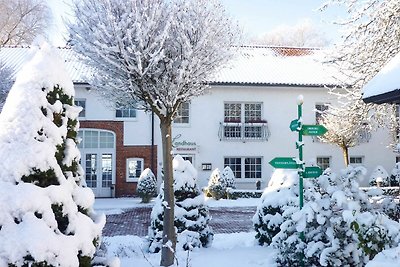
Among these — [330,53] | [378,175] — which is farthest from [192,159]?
[330,53]

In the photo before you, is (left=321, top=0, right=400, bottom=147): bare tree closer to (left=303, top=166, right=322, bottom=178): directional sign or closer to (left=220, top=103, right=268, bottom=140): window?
(left=303, top=166, right=322, bottom=178): directional sign

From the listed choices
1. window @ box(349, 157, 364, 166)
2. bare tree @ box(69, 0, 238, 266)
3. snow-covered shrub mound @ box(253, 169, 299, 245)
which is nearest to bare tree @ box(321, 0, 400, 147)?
snow-covered shrub mound @ box(253, 169, 299, 245)

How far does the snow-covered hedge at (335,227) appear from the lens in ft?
22.6

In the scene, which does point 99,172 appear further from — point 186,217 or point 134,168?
point 186,217

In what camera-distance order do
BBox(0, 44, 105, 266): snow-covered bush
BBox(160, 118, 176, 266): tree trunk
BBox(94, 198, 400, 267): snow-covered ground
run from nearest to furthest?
1. BBox(0, 44, 105, 266): snow-covered bush
2. BBox(160, 118, 176, 266): tree trunk
3. BBox(94, 198, 400, 267): snow-covered ground

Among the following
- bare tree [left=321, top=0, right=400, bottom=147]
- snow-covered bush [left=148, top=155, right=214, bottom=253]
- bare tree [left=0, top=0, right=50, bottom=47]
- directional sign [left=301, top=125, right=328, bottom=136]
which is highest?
bare tree [left=0, top=0, right=50, bottom=47]

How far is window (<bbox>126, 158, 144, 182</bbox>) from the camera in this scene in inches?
951

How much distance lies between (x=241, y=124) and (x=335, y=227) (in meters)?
17.7

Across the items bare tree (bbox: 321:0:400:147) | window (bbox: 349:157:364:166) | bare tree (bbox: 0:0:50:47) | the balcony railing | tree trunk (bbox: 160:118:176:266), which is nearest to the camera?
tree trunk (bbox: 160:118:176:266)

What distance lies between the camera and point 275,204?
9859 mm

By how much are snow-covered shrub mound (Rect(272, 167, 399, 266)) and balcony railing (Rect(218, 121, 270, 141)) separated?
16513 mm

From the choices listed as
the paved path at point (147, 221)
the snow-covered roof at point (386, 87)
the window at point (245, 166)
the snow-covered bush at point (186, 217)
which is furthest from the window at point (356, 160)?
the snow-covered roof at point (386, 87)

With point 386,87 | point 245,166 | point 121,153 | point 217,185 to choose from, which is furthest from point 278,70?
point 386,87

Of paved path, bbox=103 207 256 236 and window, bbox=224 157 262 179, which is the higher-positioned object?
window, bbox=224 157 262 179
